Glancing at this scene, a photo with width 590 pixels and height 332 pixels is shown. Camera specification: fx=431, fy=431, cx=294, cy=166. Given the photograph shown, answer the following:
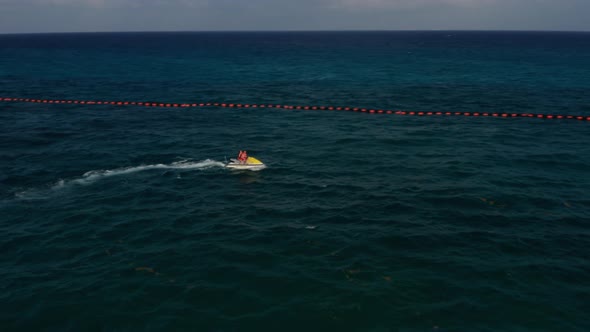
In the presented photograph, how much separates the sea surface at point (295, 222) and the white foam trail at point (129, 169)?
0.35m

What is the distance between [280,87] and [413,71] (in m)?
52.3

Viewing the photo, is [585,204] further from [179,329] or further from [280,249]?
[179,329]

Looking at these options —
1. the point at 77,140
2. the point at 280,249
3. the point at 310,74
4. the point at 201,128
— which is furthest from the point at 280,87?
the point at 280,249

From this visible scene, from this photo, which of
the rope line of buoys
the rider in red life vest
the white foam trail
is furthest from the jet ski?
the rope line of buoys

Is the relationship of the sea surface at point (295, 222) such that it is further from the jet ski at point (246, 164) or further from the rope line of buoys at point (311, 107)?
the rope line of buoys at point (311, 107)

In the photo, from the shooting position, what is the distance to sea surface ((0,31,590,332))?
27578 mm

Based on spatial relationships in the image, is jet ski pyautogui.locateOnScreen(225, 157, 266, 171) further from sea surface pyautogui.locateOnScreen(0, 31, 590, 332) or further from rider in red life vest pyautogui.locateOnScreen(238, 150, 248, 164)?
sea surface pyautogui.locateOnScreen(0, 31, 590, 332)

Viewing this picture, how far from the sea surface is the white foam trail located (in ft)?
1.15

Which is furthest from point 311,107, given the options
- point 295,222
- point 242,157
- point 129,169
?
point 295,222

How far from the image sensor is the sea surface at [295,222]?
90.5ft

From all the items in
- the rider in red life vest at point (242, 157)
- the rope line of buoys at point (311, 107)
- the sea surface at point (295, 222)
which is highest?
the rope line of buoys at point (311, 107)

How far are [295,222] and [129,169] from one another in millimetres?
24168

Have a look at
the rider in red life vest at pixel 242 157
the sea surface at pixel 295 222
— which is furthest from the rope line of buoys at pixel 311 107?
the rider in red life vest at pixel 242 157

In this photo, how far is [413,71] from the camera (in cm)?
14138
